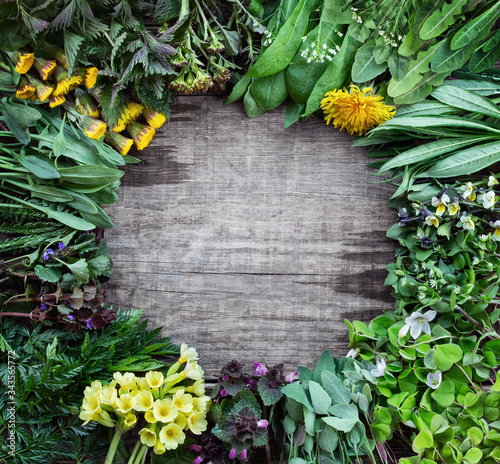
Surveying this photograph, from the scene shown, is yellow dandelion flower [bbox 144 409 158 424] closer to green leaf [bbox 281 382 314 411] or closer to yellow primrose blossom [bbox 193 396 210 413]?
yellow primrose blossom [bbox 193 396 210 413]

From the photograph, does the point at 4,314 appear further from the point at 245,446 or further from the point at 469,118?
the point at 469,118

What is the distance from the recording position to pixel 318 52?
1.22 metres

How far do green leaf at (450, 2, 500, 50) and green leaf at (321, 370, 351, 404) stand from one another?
3.33ft

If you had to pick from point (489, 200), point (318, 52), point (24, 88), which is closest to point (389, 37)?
point (318, 52)

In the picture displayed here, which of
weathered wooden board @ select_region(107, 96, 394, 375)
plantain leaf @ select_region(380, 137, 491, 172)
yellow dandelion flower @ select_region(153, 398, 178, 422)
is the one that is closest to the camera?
yellow dandelion flower @ select_region(153, 398, 178, 422)

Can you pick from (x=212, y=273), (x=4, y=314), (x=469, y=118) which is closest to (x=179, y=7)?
(x=212, y=273)

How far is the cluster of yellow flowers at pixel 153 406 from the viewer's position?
45.0 inches

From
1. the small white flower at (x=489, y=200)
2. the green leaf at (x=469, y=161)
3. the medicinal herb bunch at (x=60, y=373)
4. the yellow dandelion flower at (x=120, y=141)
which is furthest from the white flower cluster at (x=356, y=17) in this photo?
the medicinal herb bunch at (x=60, y=373)

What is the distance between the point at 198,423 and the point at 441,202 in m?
0.97

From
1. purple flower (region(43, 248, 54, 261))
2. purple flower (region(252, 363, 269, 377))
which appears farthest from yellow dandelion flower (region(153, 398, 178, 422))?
purple flower (region(43, 248, 54, 261))

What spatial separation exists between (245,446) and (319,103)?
1027 millimetres

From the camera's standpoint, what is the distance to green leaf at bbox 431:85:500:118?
4.00ft

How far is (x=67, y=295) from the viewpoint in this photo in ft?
3.99

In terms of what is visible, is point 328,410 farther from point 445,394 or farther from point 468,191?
point 468,191
